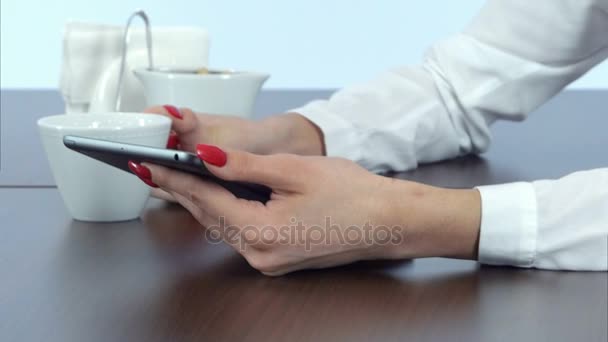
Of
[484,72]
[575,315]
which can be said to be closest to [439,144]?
[484,72]

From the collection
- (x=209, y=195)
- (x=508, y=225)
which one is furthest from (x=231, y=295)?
(x=508, y=225)

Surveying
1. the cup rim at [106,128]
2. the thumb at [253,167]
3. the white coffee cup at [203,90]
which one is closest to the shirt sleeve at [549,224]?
the thumb at [253,167]

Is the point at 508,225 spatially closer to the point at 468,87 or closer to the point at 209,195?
the point at 209,195

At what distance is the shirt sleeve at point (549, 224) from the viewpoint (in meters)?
0.63

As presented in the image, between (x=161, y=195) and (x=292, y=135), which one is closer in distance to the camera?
(x=161, y=195)

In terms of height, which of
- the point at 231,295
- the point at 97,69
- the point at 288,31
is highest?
the point at 231,295

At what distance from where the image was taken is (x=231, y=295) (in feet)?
1.87

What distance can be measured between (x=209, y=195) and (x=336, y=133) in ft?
1.33

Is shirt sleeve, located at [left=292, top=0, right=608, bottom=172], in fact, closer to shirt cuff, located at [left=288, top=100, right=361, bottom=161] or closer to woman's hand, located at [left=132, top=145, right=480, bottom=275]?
shirt cuff, located at [left=288, top=100, right=361, bottom=161]

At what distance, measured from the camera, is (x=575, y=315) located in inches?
20.8

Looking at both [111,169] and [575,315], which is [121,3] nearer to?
[111,169]

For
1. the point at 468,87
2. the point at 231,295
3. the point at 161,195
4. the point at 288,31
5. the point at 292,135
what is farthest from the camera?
the point at 288,31

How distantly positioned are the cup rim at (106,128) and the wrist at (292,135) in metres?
0.18

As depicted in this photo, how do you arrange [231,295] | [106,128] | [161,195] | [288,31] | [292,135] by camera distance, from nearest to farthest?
[231,295] < [106,128] < [161,195] < [292,135] < [288,31]
